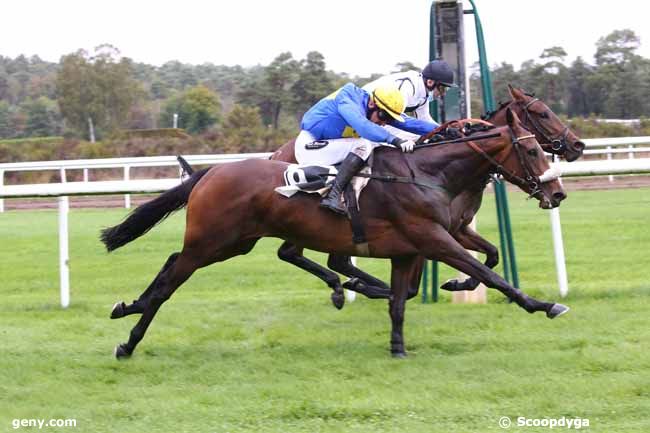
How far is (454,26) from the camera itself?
7590 mm

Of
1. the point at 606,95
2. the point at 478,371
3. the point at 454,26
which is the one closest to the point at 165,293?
the point at 478,371

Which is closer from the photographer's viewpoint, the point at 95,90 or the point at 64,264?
the point at 64,264

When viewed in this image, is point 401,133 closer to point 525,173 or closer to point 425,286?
point 525,173

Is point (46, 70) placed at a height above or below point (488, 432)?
above

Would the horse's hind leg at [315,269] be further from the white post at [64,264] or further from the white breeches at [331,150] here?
the white post at [64,264]

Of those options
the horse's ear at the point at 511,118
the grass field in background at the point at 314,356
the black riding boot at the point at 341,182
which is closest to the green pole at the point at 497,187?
the grass field in background at the point at 314,356

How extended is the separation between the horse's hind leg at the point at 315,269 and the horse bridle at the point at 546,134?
1.83 m

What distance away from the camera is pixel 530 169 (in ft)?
19.2

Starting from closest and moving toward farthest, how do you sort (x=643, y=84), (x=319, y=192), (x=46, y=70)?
(x=319, y=192) < (x=643, y=84) < (x=46, y=70)

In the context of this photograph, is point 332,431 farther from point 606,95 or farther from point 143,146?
point 606,95

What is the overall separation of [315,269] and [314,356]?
1570 millimetres

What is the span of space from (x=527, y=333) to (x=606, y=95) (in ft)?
72.9

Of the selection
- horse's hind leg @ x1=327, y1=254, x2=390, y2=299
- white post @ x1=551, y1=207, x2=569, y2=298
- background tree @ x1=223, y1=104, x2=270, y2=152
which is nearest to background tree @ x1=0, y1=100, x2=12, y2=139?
background tree @ x1=223, y1=104, x2=270, y2=152

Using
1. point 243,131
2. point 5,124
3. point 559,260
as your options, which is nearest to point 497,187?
point 559,260
